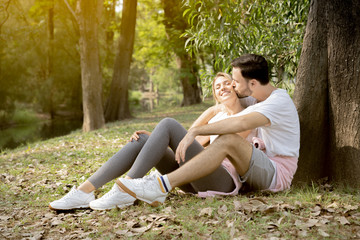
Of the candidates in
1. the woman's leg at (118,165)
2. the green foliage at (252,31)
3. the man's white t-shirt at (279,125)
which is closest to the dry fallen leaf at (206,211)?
the man's white t-shirt at (279,125)

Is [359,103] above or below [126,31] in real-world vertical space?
below

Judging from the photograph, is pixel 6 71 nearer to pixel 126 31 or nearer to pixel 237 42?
pixel 126 31

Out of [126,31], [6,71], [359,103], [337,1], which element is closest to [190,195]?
[359,103]

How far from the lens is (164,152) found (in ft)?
12.2

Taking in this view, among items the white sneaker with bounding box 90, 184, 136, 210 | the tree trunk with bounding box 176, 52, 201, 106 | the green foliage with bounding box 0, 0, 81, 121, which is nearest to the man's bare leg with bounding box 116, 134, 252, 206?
the white sneaker with bounding box 90, 184, 136, 210

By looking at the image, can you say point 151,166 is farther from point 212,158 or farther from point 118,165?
point 212,158

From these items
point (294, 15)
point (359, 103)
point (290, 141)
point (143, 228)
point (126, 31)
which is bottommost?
point (143, 228)

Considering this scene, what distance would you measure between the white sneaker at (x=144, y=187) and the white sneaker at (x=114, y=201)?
11cm

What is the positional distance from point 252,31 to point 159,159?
303 centimetres

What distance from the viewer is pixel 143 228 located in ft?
10.3

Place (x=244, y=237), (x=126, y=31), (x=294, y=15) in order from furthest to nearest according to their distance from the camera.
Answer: (x=126, y=31)
(x=294, y=15)
(x=244, y=237)

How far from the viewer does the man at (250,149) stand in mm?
3389

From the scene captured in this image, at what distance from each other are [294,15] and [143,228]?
13.5 ft

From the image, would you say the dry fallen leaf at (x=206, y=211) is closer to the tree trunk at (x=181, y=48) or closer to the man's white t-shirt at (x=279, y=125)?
the man's white t-shirt at (x=279, y=125)
